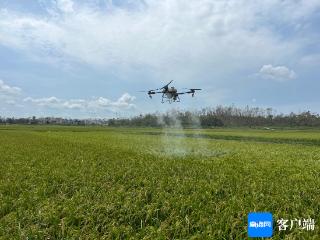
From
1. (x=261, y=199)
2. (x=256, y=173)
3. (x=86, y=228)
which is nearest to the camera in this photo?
(x=86, y=228)

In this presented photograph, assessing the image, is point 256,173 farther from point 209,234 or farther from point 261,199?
point 209,234

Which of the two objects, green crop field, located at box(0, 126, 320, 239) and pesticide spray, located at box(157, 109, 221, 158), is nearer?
green crop field, located at box(0, 126, 320, 239)

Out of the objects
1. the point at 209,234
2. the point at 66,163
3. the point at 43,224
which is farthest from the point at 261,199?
the point at 66,163

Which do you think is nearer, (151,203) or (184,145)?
(151,203)

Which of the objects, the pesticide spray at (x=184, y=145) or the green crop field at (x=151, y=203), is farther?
the pesticide spray at (x=184, y=145)

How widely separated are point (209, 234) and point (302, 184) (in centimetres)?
718

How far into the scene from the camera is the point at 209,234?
8500 mm

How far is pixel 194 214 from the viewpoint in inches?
→ 394

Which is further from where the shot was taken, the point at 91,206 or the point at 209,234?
the point at 91,206

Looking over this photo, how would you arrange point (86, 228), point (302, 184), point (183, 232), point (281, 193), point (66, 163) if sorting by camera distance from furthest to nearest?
point (66, 163) → point (302, 184) → point (281, 193) → point (86, 228) → point (183, 232)

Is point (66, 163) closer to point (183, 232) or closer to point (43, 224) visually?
point (43, 224)

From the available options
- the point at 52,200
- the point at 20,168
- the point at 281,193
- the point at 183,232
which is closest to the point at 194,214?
the point at 183,232

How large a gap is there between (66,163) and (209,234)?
15202 mm

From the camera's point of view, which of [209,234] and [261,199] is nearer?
[209,234]
